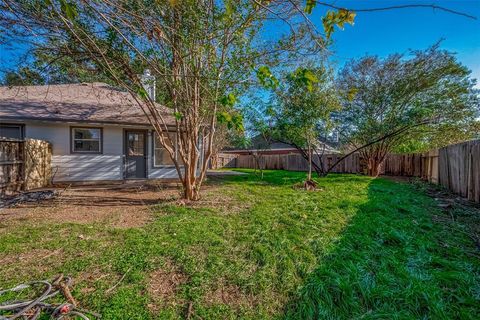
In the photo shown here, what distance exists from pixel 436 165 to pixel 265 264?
9.44 metres

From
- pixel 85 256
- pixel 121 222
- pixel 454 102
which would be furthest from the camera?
pixel 454 102

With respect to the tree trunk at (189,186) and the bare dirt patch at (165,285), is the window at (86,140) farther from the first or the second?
the bare dirt patch at (165,285)

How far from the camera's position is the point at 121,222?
4570mm

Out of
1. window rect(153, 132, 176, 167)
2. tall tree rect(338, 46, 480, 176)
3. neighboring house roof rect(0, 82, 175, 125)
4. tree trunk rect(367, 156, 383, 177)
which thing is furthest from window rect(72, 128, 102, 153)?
tree trunk rect(367, 156, 383, 177)

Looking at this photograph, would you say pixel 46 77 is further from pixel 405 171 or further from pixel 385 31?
pixel 405 171

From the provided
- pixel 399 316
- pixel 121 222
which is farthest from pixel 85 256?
pixel 399 316

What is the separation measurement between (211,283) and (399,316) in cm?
174

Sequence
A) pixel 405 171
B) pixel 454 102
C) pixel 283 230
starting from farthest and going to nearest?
1. pixel 405 171
2. pixel 454 102
3. pixel 283 230

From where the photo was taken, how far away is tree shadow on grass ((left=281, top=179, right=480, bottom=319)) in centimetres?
227

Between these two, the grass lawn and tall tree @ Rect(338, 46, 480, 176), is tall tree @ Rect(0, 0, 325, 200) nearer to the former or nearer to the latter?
the grass lawn

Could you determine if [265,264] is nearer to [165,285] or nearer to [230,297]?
[230,297]

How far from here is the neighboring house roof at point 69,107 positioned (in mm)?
8477

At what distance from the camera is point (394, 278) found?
8.75ft

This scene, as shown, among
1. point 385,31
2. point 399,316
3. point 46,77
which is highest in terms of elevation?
point 385,31
